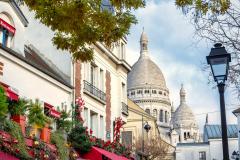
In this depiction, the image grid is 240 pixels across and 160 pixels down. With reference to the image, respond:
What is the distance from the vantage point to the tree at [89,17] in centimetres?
985

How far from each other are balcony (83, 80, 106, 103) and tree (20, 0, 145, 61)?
20.2 m

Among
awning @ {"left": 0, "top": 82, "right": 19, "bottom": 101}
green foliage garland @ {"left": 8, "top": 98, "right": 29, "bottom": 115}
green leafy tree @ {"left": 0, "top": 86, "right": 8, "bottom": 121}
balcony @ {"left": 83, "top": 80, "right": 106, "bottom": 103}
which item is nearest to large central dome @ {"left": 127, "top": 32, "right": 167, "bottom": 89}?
balcony @ {"left": 83, "top": 80, "right": 106, "bottom": 103}

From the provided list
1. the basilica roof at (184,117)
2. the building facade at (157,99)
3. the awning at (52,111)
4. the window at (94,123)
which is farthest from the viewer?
the basilica roof at (184,117)

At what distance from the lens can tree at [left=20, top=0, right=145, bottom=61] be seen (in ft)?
32.3

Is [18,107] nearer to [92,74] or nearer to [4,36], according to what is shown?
[4,36]

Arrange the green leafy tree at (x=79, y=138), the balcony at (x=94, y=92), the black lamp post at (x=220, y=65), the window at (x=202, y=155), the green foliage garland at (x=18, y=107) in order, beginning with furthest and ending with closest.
Result: the window at (x=202, y=155) < the balcony at (x=94, y=92) < the green leafy tree at (x=79, y=138) < the green foliage garland at (x=18, y=107) < the black lamp post at (x=220, y=65)

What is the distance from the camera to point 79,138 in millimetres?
28250

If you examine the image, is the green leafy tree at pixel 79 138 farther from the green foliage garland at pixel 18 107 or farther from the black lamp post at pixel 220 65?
the black lamp post at pixel 220 65

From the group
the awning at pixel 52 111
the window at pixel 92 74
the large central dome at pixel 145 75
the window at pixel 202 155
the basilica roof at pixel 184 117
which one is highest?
the large central dome at pixel 145 75

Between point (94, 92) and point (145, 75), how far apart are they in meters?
143

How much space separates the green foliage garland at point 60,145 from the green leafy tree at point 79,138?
2.42m

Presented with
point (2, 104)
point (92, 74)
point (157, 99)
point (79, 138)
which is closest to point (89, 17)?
point (2, 104)

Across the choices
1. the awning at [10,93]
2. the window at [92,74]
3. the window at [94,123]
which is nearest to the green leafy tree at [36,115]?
the awning at [10,93]

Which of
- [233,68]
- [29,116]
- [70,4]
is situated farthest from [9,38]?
[70,4]
